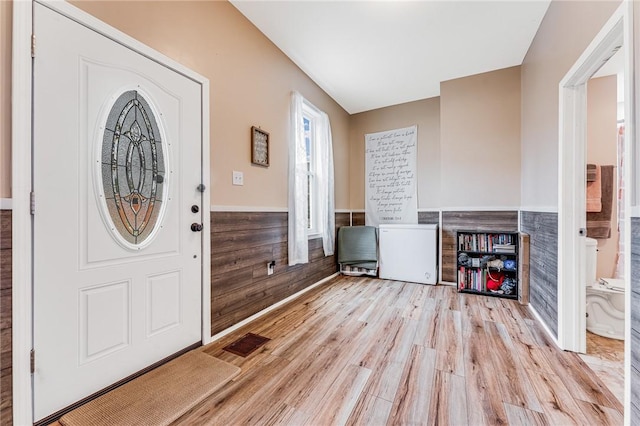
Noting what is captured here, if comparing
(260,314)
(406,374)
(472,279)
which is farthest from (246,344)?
(472,279)

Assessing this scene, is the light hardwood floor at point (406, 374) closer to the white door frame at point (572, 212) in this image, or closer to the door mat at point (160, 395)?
the door mat at point (160, 395)

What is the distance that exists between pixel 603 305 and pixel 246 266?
9.40 feet

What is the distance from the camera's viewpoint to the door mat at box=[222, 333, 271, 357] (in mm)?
1786

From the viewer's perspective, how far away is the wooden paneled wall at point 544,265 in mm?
1949

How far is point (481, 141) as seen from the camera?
3234mm

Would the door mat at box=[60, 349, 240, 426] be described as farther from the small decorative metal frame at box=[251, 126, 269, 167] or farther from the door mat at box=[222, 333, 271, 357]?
the small decorative metal frame at box=[251, 126, 269, 167]

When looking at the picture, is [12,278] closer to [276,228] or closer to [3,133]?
[3,133]

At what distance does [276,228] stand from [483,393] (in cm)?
195

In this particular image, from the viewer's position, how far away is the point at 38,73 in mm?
1148

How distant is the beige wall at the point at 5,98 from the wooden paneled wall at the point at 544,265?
3.21 metres

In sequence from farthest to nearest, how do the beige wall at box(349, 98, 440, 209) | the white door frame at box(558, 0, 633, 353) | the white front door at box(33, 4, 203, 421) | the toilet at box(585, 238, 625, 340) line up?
the beige wall at box(349, 98, 440, 209) → the toilet at box(585, 238, 625, 340) → the white door frame at box(558, 0, 633, 353) → the white front door at box(33, 4, 203, 421)

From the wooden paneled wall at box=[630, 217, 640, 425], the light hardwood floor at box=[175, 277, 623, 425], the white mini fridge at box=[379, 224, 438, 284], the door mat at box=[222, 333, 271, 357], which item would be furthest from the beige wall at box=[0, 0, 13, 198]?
the white mini fridge at box=[379, 224, 438, 284]

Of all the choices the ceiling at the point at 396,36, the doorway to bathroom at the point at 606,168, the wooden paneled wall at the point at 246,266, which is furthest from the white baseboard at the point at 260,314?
the doorway to bathroom at the point at 606,168

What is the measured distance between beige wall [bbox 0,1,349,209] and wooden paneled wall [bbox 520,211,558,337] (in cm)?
232
